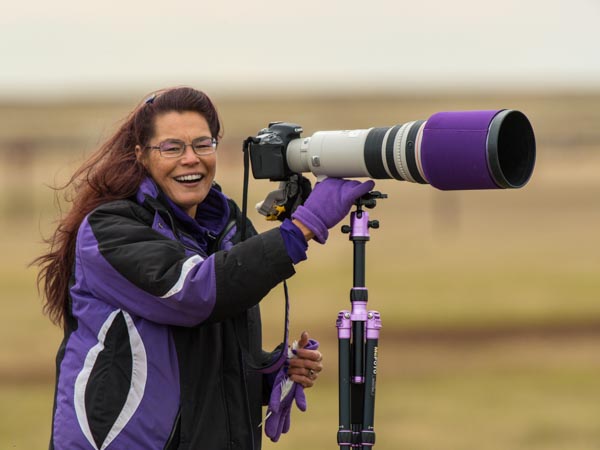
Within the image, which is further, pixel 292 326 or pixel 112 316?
pixel 292 326

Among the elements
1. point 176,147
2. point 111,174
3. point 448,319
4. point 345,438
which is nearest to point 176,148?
point 176,147

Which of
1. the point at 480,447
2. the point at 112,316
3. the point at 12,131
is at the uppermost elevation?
the point at 12,131

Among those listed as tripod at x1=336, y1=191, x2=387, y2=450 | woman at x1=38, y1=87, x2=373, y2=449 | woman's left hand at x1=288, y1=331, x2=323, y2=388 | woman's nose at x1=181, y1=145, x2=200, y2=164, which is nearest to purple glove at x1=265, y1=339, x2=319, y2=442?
woman's left hand at x1=288, y1=331, x2=323, y2=388

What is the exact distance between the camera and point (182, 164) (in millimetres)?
4254

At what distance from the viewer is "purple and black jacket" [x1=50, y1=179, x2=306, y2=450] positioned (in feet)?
13.2

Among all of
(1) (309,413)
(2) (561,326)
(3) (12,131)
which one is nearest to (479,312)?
(2) (561,326)

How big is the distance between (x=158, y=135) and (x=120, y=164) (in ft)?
0.51

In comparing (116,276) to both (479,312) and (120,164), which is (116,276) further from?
(479,312)

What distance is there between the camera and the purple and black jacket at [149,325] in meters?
4.03

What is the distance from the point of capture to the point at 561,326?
16781 mm

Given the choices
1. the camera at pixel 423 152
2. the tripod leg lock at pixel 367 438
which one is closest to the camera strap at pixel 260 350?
the camera at pixel 423 152

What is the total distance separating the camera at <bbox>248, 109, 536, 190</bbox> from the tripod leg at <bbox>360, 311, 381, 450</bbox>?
44cm

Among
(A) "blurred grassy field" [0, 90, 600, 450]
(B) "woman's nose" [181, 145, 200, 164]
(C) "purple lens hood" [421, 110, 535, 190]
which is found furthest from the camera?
(A) "blurred grassy field" [0, 90, 600, 450]

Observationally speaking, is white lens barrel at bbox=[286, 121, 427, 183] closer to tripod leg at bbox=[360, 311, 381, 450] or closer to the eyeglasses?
the eyeglasses
